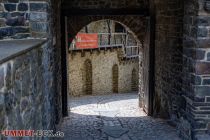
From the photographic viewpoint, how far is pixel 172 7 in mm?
8438

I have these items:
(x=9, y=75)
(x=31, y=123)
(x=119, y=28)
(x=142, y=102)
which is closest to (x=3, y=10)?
(x=31, y=123)

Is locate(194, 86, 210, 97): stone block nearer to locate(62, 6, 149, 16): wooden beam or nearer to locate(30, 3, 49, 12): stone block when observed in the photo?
locate(30, 3, 49, 12): stone block

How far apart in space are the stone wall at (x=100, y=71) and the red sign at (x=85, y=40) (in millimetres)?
594

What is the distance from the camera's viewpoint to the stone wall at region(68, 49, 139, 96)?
23094 millimetres

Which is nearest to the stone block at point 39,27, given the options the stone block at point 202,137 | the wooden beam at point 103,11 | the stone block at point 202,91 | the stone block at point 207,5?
the stone block at point 207,5

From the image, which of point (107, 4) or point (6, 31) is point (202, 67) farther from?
point (107, 4)

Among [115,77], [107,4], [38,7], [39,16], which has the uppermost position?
[107,4]

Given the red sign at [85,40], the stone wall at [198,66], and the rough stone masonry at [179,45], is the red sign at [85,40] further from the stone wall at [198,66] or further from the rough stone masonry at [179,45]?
the stone wall at [198,66]

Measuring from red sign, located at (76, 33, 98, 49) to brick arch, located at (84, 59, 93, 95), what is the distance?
119cm

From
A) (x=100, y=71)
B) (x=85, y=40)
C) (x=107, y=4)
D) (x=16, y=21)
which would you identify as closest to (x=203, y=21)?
(x=16, y=21)

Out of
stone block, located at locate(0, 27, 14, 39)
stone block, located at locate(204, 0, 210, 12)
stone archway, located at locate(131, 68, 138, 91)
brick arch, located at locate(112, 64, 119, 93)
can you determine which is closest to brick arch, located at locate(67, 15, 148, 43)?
stone block, located at locate(204, 0, 210, 12)

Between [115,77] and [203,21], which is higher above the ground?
[203,21]

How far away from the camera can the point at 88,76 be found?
79.2 feet

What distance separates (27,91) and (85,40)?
18.7m
